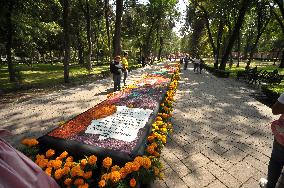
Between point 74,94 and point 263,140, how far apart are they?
8.74 metres

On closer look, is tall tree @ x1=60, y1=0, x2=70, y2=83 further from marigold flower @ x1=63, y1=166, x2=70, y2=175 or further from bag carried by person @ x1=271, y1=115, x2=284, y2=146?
bag carried by person @ x1=271, y1=115, x2=284, y2=146

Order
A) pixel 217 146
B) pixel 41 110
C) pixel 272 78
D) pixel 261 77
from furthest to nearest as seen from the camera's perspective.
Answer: pixel 261 77, pixel 272 78, pixel 41 110, pixel 217 146

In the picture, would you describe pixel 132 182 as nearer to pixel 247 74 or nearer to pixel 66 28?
pixel 66 28

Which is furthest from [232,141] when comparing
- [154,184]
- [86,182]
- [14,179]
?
[14,179]

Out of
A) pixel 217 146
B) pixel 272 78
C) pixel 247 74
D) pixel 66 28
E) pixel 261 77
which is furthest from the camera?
pixel 247 74

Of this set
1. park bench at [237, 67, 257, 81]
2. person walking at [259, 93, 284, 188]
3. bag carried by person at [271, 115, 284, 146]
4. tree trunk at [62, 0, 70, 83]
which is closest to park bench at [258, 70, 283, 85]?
park bench at [237, 67, 257, 81]

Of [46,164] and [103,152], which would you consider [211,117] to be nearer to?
[103,152]

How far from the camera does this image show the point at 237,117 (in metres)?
8.09

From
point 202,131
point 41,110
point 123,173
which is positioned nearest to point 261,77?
point 202,131

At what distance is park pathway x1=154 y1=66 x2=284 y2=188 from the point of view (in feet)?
14.0

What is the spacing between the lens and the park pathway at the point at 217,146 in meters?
4.25

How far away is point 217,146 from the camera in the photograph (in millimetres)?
5602

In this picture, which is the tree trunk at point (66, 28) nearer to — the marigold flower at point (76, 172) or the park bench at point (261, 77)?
the marigold flower at point (76, 172)

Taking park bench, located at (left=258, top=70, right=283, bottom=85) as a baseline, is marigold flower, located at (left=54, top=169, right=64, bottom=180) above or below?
below
